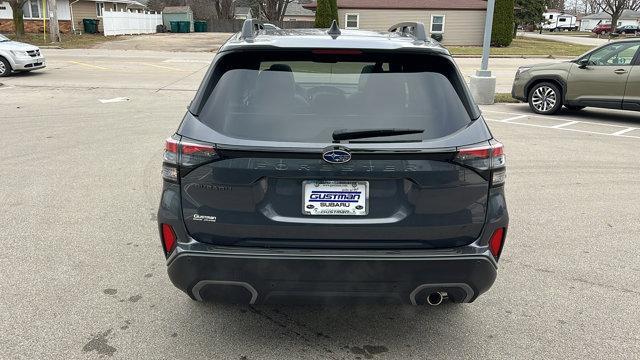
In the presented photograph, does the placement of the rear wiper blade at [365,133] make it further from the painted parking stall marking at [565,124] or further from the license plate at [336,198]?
the painted parking stall marking at [565,124]

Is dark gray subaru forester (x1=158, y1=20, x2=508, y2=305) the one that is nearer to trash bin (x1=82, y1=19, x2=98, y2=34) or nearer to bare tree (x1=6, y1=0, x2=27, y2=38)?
bare tree (x1=6, y1=0, x2=27, y2=38)

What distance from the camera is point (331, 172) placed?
8.73ft

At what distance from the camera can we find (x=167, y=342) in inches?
127

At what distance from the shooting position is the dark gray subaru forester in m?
2.68

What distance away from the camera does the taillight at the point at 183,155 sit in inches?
107

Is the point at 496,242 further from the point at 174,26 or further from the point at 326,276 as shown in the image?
the point at 174,26

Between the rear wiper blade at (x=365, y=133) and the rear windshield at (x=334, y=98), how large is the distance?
3 cm

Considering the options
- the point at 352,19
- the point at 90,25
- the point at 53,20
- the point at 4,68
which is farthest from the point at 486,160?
the point at 90,25

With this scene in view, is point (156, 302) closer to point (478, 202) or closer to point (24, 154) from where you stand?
point (478, 202)

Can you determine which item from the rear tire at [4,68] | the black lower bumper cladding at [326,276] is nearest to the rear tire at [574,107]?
the black lower bumper cladding at [326,276]

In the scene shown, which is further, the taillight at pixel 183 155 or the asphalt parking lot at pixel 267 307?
the asphalt parking lot at pixel 267 307

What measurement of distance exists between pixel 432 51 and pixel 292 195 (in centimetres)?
113

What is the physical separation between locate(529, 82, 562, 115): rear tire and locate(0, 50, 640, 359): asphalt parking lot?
11.6 feet

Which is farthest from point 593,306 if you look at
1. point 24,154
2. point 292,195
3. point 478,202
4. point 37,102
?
point 37,102
